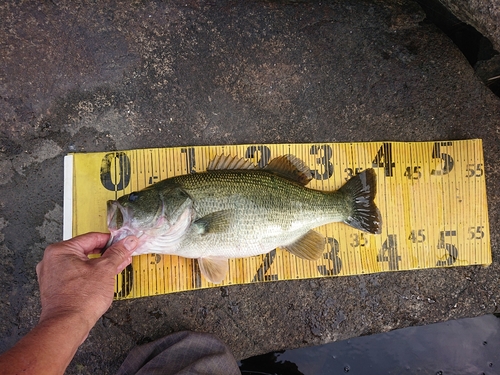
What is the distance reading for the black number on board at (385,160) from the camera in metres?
3.59

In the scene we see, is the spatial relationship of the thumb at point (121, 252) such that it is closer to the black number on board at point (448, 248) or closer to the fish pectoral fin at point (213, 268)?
the fish pectoral fin at point (213, 268)

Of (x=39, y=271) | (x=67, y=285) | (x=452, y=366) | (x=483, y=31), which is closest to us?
(x=67, y=285)

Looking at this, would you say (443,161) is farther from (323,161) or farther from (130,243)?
(130,243)

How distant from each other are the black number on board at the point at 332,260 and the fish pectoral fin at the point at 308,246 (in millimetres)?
222

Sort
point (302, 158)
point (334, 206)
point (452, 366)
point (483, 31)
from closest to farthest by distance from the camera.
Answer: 1. point (483, 31)
2. point (334, 206)
3. point (302, 158)
4. point (452, 366)

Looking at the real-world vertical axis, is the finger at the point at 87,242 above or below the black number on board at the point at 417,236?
above

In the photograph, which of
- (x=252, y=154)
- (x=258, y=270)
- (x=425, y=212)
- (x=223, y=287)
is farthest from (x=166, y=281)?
(x=425, y=212)

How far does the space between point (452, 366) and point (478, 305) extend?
79 centimetres

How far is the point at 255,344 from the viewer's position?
3.54 metres

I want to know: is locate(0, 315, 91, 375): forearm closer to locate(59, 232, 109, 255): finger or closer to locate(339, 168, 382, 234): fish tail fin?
locate(59, 232, 109, 255): finger

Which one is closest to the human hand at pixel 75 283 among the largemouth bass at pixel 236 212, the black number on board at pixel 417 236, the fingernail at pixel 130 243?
the fingernail at pixel 130 243

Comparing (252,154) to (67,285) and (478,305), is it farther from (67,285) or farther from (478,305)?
(478,305)

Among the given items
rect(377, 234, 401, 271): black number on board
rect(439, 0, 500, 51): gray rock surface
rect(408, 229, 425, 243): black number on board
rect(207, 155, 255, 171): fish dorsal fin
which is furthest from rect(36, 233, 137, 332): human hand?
rect(439, 0, 500, 51): gray rock surface

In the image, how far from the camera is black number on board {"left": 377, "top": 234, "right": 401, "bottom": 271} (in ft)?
11.6
